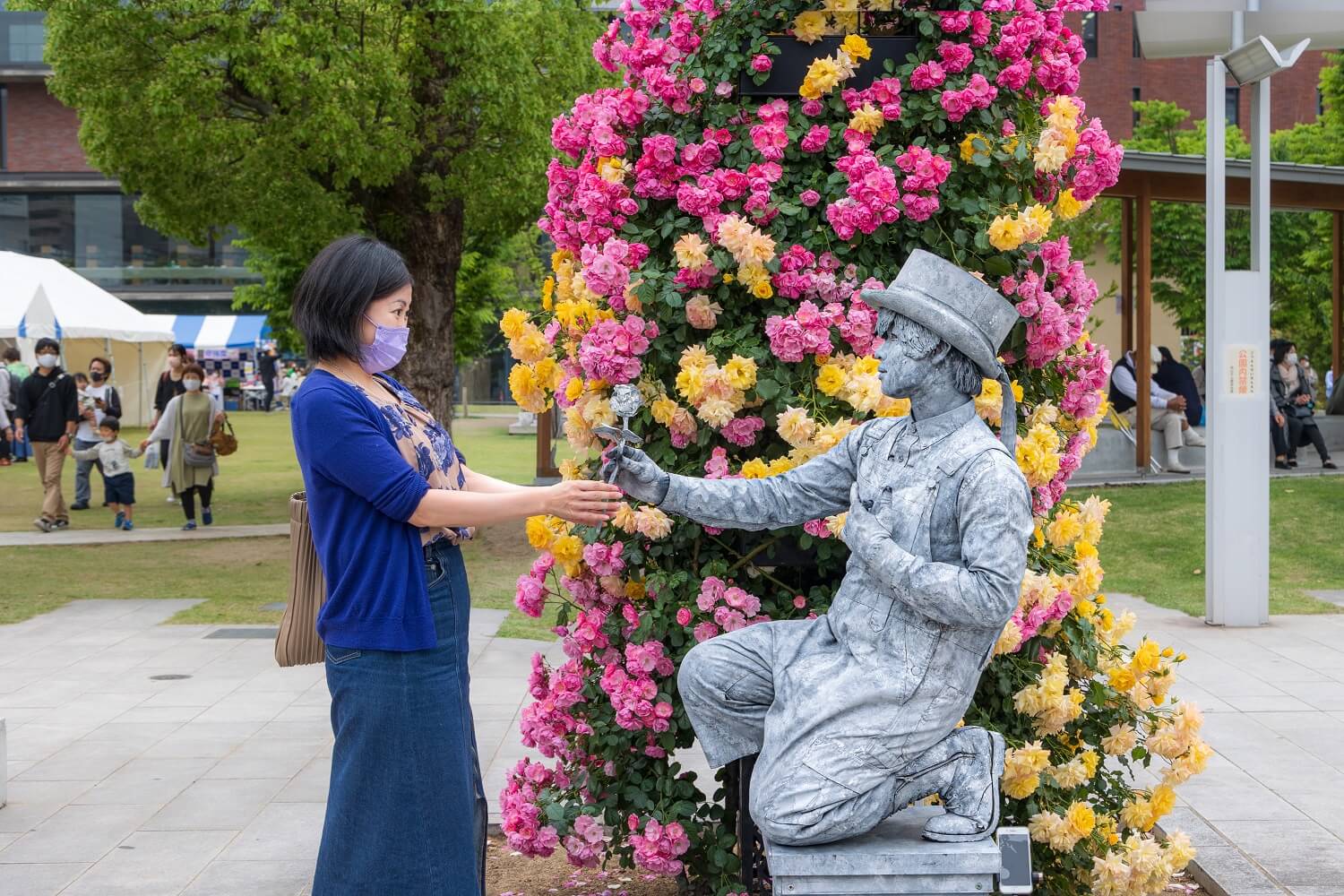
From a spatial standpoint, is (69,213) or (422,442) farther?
(69,213)

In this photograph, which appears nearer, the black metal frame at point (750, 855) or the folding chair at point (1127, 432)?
the black metal frame at point (750, 855)

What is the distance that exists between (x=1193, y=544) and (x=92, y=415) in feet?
40.6

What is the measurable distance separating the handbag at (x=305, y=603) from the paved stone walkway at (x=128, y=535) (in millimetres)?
12534

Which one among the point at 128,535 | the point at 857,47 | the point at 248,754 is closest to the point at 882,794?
the point at 857,47

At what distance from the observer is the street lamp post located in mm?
10117

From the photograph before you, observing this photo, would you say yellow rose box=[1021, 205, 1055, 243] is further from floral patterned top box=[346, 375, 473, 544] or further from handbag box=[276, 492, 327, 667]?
handbag box=[276, 492, 327, 667]

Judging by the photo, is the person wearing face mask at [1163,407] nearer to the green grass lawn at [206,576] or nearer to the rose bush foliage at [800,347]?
the green grass lawn at [206,576]

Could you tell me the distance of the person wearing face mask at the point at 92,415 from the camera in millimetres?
17250

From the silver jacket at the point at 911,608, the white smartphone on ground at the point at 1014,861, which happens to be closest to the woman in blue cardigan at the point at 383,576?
the silver jacket at the point at 911,608

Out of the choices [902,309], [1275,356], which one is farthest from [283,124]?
[1275,356]

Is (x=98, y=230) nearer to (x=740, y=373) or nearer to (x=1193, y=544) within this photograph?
(x=1193, y=544)

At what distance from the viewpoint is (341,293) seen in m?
3.37

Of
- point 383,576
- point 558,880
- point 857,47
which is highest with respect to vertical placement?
point 857,47

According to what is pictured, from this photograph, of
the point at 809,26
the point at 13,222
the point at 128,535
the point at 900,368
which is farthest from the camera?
the point at 13,222
